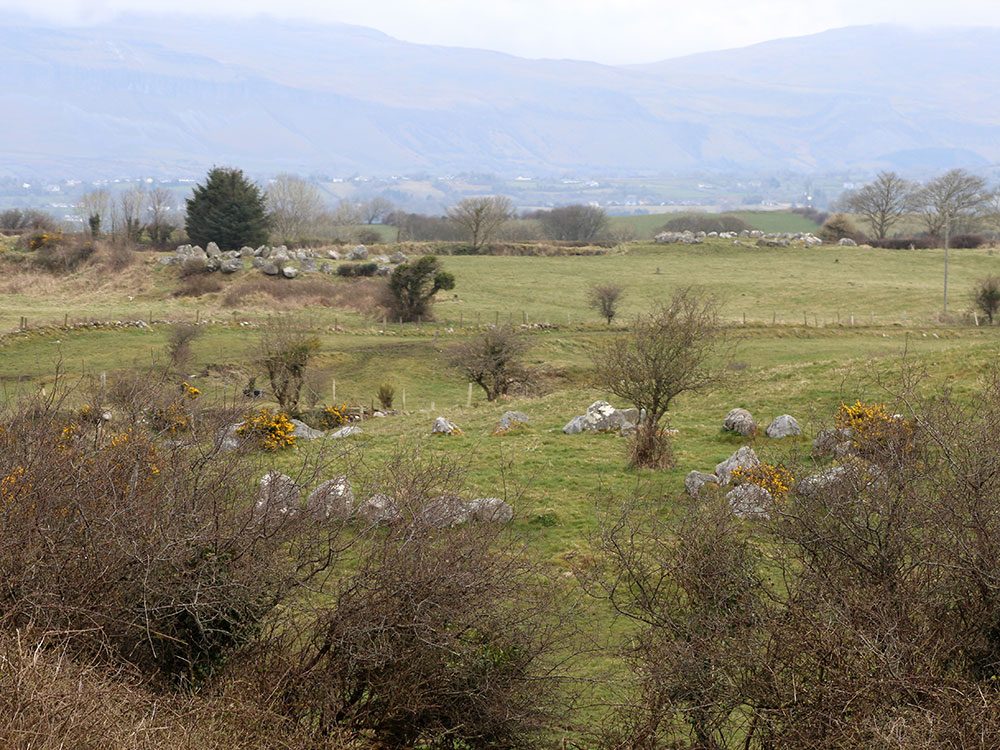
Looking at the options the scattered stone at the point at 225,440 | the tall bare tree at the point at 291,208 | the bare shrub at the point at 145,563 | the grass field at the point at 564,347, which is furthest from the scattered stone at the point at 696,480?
the tall bare tree at the point at 291,208

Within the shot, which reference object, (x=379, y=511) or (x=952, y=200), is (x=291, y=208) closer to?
(x=952, y=200)

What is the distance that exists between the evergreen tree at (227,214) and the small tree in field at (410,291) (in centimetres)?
2564

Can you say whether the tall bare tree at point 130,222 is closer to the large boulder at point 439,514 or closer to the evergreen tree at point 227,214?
the evergreen tree at point 227,214

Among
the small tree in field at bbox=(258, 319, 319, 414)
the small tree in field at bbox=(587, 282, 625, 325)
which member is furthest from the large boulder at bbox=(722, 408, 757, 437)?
the small tree in field at bbox=(587, 282, 625, 325)

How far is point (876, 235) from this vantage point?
4210 inches

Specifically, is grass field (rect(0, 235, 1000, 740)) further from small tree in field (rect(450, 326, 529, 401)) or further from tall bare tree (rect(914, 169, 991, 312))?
tall bare tree (rect(914, 169, 991, 312))

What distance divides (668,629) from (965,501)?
3022mm

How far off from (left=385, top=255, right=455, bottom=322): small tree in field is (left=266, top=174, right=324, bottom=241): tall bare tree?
1569 inches

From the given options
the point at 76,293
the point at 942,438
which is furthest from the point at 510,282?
the point at 942,438

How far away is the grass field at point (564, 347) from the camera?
19859 mm

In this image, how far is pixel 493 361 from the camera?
3356cm

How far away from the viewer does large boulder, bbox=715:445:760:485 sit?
17359 millimetres

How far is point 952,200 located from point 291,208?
7556cm

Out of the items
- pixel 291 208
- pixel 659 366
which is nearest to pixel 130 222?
pixel 291 208
